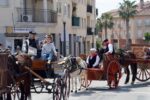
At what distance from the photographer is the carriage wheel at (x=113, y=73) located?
2142 cm

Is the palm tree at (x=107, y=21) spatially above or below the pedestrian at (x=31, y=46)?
above

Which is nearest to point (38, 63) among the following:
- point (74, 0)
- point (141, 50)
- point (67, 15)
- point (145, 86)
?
point (145, 86)

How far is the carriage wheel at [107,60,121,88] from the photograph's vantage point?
70.3ft

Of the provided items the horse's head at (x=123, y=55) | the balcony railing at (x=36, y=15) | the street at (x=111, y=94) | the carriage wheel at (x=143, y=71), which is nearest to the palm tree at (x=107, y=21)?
the balcony railing at (x=36, y=15)

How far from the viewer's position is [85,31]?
75500 millimetres

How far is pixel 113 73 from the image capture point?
21484 mm

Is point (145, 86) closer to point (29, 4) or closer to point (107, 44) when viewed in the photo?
point (107, 44)

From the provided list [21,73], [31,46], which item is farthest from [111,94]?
[21,73]

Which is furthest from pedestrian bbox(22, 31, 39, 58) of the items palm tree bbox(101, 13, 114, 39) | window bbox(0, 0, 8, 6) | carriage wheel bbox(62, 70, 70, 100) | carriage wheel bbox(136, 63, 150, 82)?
palm tree bbox(101, 13, 114, 39)

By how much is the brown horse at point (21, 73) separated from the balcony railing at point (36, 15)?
3318 cm

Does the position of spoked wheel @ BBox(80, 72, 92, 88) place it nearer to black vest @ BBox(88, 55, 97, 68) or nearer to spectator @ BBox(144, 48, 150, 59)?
black vest @ BBox(88, 55, 97, 68)

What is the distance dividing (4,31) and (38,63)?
29.8m

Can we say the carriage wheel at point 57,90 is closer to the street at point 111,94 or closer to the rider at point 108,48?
the street at point 111,94

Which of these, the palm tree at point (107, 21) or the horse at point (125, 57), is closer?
the horse at point (125, 57)
